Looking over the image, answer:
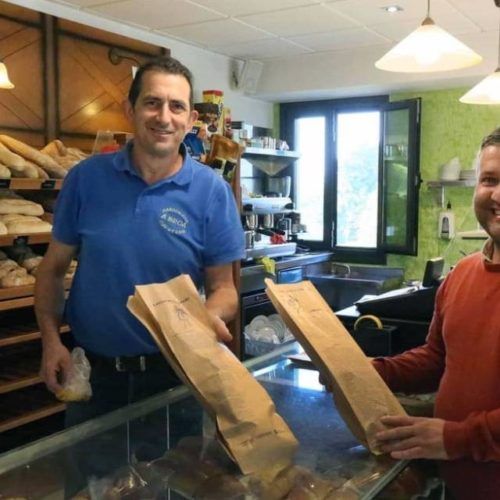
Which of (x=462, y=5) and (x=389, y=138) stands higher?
(x=462, y=5)

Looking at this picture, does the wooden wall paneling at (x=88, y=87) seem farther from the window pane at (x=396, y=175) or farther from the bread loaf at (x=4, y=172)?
the window pane at (x=396, y=175)

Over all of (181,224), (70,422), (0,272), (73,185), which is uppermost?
(73,185)

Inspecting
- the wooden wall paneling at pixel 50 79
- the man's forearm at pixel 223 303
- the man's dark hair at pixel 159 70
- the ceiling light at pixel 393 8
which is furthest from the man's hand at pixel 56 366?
the ceiling light at pixel 393 8

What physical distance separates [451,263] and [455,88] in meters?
1.39

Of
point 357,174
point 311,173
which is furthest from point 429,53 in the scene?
point 311,173

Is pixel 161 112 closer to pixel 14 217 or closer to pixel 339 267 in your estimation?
pixel 14 217

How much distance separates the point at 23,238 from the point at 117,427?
67.8 inches

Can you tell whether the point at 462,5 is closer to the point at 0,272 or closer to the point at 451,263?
the point at 451,263

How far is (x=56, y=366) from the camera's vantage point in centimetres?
155

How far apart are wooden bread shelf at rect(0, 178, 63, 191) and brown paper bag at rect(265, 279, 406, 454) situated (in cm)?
182

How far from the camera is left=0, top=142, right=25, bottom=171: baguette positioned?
108 inches

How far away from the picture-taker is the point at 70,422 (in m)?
1.65

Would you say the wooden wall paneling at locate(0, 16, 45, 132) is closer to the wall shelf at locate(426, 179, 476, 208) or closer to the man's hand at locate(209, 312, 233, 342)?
the man's hand at locate(209, 312, 233, 342)

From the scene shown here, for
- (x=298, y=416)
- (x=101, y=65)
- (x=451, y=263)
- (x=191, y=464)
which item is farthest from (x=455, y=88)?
(x=191, y=464)
